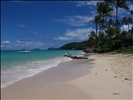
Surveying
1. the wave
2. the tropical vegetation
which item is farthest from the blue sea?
the tropical vegetation

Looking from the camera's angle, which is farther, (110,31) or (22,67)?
(110,31)

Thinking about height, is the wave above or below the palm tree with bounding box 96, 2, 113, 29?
below

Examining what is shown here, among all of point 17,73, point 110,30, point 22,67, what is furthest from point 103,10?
point 17,73

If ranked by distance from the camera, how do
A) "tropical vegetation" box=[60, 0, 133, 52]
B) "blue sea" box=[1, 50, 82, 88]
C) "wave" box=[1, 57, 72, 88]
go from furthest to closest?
"tropical vegetation" box=[60, 0, 133, 52], "blue sea" box=[1, 50, 82, 88], "wave" box=[1, 57, 72, 88]

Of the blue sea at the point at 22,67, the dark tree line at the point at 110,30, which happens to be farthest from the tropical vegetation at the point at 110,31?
the blue sea at the point at 22,67

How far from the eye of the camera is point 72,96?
327 inches

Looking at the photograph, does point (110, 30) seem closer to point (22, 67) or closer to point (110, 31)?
point (110, 31)

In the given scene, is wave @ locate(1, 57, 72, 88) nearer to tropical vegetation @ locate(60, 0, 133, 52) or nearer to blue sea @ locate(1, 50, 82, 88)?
blue sea @ locate(1, 50, 82, 88)

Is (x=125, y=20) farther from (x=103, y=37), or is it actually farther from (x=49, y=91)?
(x=49, y=91)

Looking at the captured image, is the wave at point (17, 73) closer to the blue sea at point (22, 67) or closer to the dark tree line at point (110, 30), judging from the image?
the blue sea at point (22, 67)

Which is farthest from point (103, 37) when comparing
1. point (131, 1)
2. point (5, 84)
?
point (5, 84)

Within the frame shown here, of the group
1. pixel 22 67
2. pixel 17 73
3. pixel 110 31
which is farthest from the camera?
pixel 110 31

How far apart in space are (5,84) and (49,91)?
8.94 feet

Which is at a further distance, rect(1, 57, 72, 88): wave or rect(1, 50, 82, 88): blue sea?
rect(1, 50, 82, 88): blue sea
